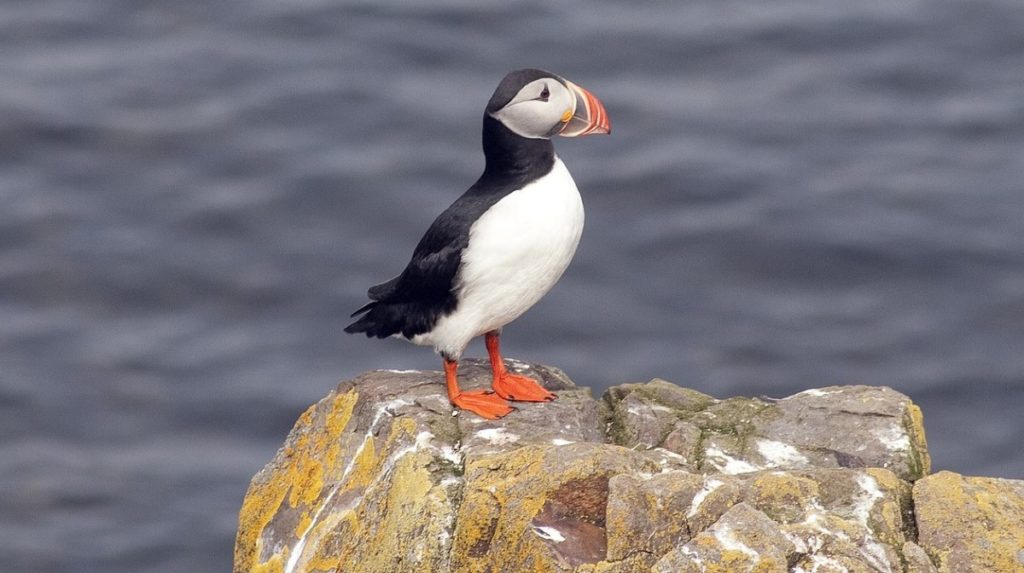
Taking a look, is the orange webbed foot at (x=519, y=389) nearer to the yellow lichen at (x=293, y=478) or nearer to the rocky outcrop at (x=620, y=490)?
the rocky outcrop at (x=620, y=490)

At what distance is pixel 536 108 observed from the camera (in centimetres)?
699

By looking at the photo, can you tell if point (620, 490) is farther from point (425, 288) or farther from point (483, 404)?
point (425, 288)

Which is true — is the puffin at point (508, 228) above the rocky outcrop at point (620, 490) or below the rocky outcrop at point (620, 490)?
Result: above

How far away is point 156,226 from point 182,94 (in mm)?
2214

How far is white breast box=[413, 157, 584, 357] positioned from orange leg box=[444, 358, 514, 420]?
121 mm

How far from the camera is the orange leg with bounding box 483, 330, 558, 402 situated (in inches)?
284

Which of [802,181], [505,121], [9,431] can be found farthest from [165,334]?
[505,121]

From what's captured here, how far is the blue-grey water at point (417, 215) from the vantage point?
12.5 metres

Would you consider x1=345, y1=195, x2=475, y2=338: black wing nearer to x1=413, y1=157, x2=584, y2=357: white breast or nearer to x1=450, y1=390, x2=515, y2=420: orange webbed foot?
x1=413, y1=157, x2=584, y2=357: white breast

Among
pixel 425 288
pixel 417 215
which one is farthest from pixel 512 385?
pixel 417 215

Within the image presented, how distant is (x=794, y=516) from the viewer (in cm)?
553

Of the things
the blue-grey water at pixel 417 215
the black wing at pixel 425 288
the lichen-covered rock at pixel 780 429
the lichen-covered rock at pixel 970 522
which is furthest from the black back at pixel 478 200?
the blue-grey water at pixel 417 215

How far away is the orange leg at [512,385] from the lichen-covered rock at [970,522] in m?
1.96

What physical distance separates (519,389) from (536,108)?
128 centimetres
